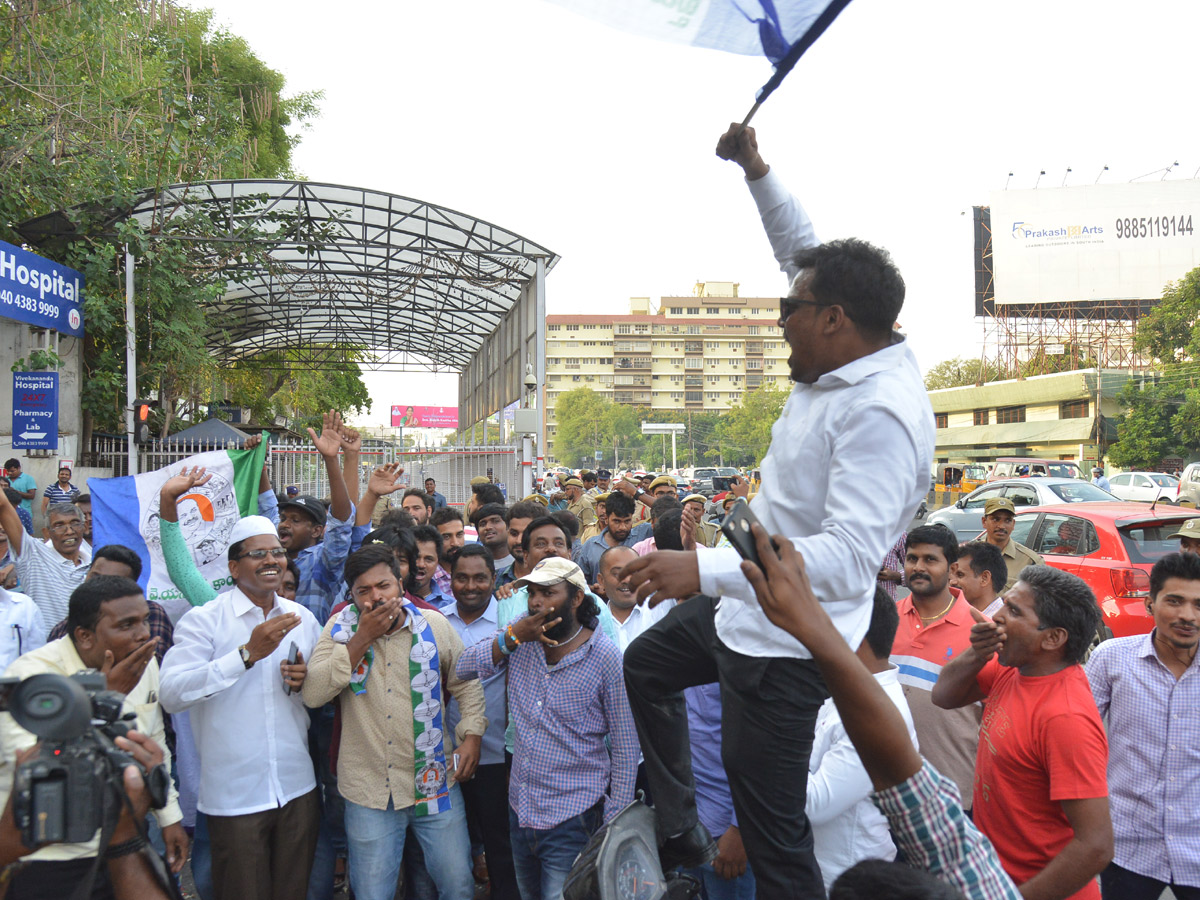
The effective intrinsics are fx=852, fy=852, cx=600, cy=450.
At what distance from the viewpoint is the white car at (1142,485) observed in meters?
24.9

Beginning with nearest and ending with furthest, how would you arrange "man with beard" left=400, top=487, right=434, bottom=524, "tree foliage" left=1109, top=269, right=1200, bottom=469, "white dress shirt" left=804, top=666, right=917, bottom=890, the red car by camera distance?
"white dress shirt" left=804, top=666, right=917, bottom=890
the red car
"man with beard" left=400, top=487, right=434, bottom=524
"tree foliage" left=1109, top=269, right=1200, bottom=469

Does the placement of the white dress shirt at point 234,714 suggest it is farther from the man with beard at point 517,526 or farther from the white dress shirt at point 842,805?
the man with beard at point 517,526

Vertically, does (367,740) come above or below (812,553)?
below

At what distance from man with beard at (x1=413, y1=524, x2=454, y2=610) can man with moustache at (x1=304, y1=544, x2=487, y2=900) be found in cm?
108

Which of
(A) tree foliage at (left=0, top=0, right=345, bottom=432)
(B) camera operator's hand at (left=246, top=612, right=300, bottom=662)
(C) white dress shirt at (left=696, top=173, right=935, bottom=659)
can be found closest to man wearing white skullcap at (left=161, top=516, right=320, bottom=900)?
(B) camera operator's hand at (left=246, top=612, right=300, bottom=662)

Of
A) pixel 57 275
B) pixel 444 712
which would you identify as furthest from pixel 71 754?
pixel 57 275

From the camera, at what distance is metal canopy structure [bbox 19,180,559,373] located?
55.4 feet

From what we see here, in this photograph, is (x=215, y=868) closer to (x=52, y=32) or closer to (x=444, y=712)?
(x=444, y=712)

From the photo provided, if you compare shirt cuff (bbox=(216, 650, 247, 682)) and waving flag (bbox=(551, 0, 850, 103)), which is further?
shirt cuff (bbox=(216, 650, 247, 682))

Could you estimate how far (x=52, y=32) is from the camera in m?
13.5

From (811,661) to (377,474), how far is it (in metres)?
3.52

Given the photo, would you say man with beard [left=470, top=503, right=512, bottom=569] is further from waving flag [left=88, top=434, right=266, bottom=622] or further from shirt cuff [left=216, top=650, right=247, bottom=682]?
shirt cuff [left=216, top=650, right=247, bottom=682]

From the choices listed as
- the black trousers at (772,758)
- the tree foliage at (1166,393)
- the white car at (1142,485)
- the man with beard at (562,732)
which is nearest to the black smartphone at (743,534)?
the black trousers at (772,758)

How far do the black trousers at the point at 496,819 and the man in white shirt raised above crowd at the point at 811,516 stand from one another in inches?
79.8
